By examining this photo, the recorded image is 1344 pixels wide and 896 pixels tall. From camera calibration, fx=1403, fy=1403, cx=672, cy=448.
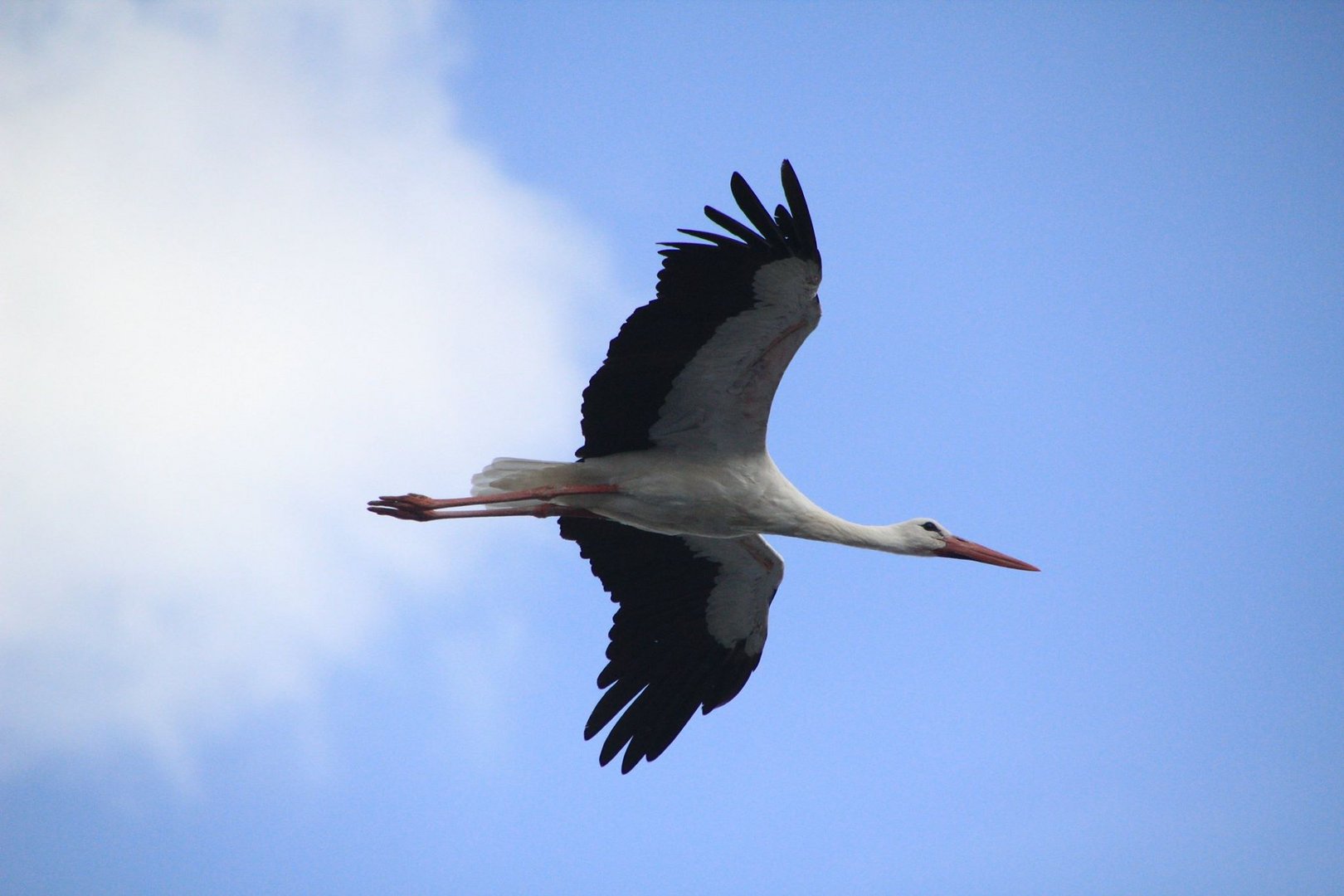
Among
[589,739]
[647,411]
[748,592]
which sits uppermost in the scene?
[647,411]

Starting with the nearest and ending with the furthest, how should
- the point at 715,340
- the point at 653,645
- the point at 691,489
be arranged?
1. the point at 715,340
2. the point at 691,489
3. the point at 653,645

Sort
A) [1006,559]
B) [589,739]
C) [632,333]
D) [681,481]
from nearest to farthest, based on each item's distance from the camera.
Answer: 1. [632,333]
2. [681,481]
3. [589,739]
4. [1006,559]

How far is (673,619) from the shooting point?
884 cm

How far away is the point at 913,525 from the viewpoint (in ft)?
29.2

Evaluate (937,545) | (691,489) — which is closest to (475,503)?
(691,489)

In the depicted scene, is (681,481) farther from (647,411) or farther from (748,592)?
(748,592)

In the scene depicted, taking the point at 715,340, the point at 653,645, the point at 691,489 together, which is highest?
the point at 715,340

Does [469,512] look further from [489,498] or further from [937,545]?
[937,545]

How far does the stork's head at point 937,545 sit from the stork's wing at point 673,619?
0.79m

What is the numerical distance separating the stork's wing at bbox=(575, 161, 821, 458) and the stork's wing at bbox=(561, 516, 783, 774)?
0.90 meters

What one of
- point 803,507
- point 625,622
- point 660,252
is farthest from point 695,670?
point 660,252

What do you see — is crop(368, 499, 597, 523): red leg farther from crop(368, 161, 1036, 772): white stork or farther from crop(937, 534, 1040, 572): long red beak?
crop(937, 534, 1040, 572): long red beak

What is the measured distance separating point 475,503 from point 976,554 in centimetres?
323

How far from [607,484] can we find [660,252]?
1542mm
